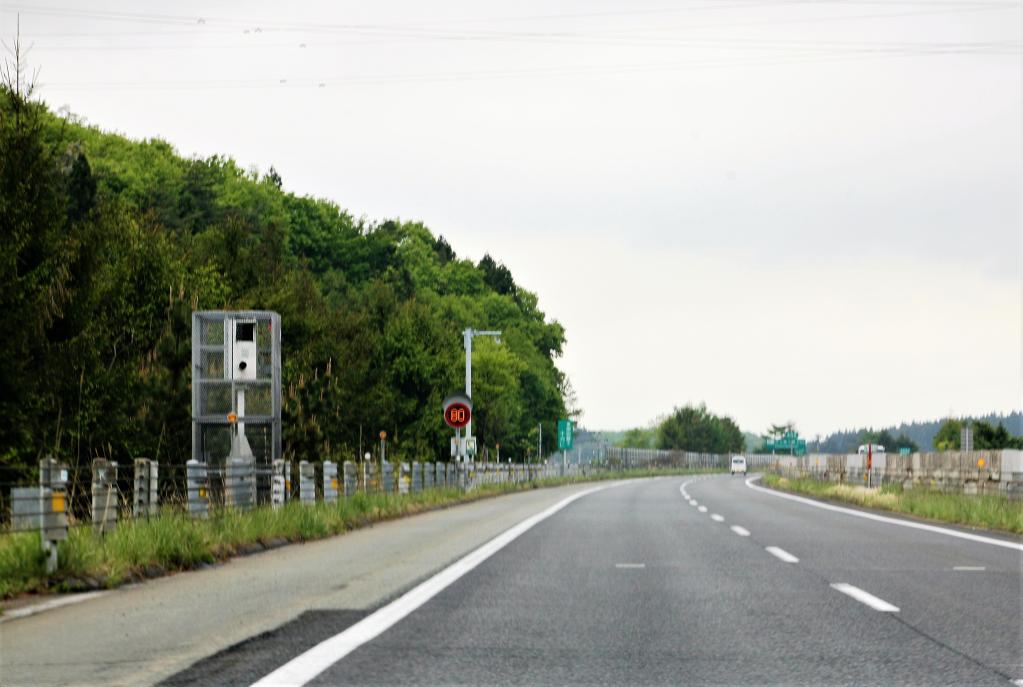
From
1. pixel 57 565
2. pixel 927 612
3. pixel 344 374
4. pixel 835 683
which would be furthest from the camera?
pixel 344 374

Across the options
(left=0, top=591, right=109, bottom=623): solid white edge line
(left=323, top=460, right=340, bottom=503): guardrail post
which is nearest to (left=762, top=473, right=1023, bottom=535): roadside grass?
(left=323, top=460, right=340, bottom=503): guardrail post

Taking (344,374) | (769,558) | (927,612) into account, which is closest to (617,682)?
(927,612)

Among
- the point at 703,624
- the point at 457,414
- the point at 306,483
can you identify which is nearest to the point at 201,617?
the point at 703,624

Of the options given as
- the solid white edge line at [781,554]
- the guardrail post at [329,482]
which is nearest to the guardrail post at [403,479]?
the guardrail post at [329,482]

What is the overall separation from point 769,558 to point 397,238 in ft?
344

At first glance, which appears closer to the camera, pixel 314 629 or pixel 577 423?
pixel 314 629

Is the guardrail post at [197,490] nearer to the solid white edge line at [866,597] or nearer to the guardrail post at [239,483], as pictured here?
the guardrail post at [239,483]

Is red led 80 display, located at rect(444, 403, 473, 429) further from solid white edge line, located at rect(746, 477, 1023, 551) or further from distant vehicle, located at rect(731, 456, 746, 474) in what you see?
distant vehicle, located at rect(731, 456, 746, 474)

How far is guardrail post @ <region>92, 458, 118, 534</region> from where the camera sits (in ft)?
44.8

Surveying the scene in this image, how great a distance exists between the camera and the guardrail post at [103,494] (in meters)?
13.7

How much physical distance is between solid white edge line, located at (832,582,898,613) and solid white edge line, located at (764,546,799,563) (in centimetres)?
270

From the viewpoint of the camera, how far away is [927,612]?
9141mm

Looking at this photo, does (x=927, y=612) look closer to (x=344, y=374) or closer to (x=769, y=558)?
(x=769, y=558)

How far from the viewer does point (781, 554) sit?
48.4 feet
